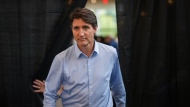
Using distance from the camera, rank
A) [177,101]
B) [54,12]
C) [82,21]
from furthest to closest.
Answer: [177,101]
[54,12]
[82,21]

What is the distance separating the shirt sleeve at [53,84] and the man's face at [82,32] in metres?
0.26

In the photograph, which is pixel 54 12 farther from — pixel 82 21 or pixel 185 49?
pixel 185 49

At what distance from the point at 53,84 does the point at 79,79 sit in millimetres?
231

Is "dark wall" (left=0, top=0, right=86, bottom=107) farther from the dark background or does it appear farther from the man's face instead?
the man's face

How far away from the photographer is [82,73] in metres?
2.06

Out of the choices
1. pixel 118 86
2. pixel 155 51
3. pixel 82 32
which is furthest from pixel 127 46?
pixel 82 32

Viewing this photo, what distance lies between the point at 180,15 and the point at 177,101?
1005mm

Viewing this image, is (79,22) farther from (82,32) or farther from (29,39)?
(29,39)

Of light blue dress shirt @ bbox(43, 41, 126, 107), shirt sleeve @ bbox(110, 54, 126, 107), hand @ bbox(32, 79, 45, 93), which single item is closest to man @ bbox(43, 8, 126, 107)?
light blue dress shirt @ bbox(43, 41, 126, 107)

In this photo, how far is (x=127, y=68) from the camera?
2.67m

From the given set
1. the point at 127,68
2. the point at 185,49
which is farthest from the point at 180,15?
the point at 127,68

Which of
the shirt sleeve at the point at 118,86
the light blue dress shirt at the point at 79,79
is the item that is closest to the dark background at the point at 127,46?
the shirt sleeve at the point at 118,86

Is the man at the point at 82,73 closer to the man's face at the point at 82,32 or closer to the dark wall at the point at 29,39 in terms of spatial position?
the man's face at the point at 82,32

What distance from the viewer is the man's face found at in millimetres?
1971
